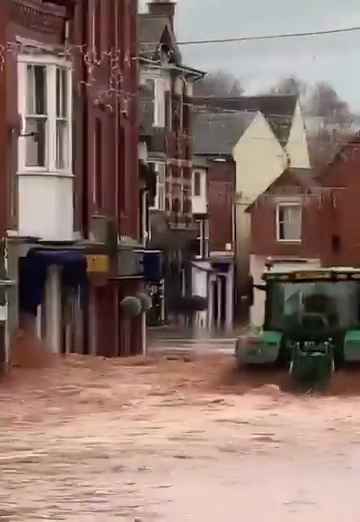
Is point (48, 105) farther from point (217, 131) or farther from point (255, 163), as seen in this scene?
point (255, 163)

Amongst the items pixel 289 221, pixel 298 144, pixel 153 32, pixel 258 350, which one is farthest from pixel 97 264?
Result: pixel 298 144

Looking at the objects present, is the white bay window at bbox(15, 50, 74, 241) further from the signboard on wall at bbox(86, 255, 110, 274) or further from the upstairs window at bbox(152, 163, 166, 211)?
the upstairs window at bbox(152, 163, 166, 211)

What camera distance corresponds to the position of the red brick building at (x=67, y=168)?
32625 mm

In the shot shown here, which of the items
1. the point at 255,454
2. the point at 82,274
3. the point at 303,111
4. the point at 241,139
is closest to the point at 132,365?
Result: the point at 82,274

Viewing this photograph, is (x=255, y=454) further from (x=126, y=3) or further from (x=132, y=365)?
(x=126, y=3)

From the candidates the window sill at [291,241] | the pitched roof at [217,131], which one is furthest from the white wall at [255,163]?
the window sill at [291,241]

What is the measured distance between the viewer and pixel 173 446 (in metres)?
20.4

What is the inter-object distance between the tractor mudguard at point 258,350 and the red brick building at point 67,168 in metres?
5.42

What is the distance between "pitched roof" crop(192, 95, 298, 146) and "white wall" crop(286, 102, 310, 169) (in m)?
0.31

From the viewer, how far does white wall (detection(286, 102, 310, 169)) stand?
83562 mm

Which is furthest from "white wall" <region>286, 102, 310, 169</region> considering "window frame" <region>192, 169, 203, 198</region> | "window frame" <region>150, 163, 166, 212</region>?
"window frame" <region>150, 163, 166, 212</region>

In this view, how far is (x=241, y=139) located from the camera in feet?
260

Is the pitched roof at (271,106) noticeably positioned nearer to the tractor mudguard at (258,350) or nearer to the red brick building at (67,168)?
the red brick building at (67,168)

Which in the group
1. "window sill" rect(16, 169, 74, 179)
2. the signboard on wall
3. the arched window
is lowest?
the signboard on wall
